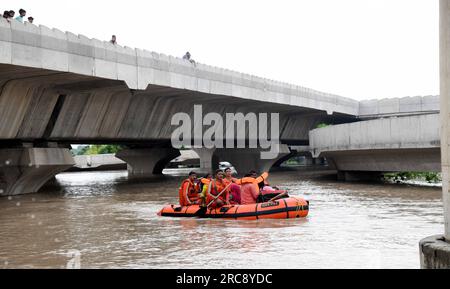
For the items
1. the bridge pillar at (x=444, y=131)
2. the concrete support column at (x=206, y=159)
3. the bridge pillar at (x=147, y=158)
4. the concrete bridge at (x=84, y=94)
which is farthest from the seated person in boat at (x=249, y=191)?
the bridge pillar at (x=147, y=158)

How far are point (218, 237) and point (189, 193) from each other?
5635mm

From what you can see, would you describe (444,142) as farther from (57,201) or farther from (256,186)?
(57,201)

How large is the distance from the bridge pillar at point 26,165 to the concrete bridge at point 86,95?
4cm

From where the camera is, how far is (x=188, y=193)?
61.3 feet

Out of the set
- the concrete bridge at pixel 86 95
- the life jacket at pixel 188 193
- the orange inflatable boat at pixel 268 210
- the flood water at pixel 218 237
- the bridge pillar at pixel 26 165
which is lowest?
the flood water at pixel 218 237

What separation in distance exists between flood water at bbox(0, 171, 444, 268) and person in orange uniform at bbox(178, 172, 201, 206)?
105cm

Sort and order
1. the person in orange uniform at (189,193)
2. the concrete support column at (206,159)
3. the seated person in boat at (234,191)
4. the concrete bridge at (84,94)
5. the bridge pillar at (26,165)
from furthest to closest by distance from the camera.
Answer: the concrete support column at (206,159) → the bridge pillar at (26,165) → the concrete bridge at (84,94) → the person in orange uniform at (189,193) → the seated person in boat at (234,191)

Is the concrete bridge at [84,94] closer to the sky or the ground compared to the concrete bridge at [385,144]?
closer to the sky

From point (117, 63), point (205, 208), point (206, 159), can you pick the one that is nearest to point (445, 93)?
point (205, 208)

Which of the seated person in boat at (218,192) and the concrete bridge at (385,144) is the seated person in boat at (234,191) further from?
the concrete bridge at (385,144)

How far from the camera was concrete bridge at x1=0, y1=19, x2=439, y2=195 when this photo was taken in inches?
837

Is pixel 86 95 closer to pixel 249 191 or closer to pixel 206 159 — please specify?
pixel 249 191

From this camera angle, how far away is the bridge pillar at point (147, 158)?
183ft
